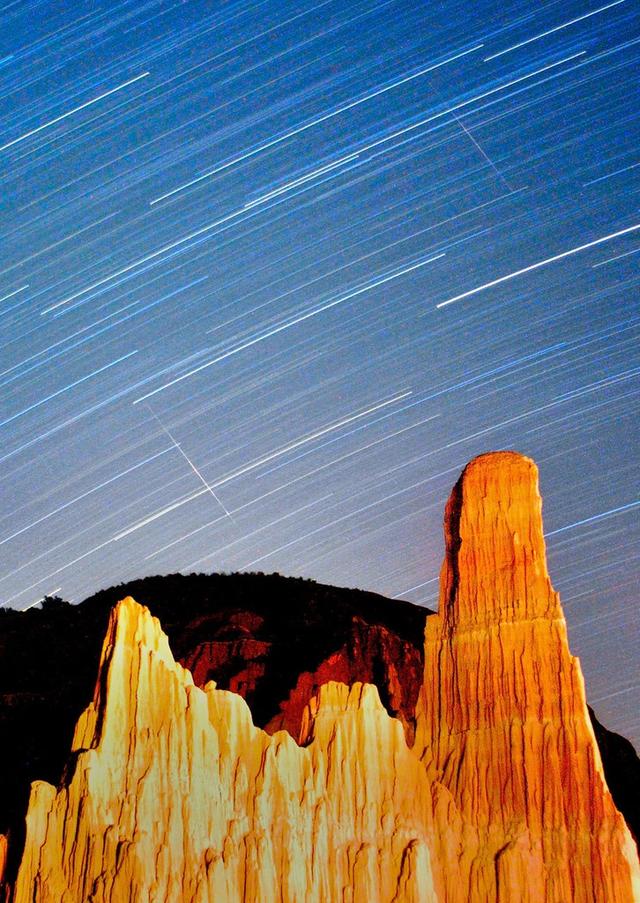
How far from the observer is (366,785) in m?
33.5

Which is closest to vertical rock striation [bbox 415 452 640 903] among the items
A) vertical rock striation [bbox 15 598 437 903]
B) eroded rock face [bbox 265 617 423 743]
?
vertical rock striation [bbox 15 598 437 903]

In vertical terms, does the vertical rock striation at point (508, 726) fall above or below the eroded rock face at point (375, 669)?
below

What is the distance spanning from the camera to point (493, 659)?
118 ft

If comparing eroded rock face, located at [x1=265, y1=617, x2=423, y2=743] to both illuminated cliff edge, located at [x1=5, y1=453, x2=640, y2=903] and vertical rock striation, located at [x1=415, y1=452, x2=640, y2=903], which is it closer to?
vertical rock striation, located at [x1=415, y1=452, x2=640, y2=903]

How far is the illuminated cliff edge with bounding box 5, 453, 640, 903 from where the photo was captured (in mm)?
29953

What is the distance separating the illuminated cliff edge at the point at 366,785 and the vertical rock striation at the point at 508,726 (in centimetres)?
5

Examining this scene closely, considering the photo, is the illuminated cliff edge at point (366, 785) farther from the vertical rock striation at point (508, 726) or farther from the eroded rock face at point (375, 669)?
the eroded rock face at point (375, 669)

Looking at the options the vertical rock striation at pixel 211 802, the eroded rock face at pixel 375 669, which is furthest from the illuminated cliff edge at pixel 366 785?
the eroded rock face at pixel 375 669

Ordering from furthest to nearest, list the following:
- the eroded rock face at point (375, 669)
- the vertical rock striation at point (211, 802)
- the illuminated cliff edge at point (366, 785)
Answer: the eroded rock face at point (375, 669) → the illuminated cliff edge at point (366, 785) → the vertical rock striation at point (211, 802)

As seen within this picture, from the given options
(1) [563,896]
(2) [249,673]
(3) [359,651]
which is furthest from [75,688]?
(1) [563,896]

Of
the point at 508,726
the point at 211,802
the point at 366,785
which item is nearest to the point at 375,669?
the point at 508,726

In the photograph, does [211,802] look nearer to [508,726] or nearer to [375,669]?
[508,726]

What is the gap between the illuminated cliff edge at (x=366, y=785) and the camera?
30.0 m

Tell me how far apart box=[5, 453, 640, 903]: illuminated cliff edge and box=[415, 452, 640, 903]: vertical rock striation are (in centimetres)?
5
